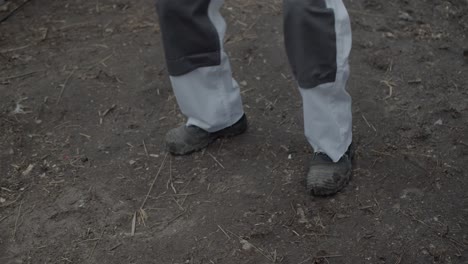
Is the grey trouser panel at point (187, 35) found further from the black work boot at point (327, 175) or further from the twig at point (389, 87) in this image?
the twig at point (389, 87)

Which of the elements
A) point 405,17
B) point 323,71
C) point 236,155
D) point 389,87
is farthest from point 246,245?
point 405,17

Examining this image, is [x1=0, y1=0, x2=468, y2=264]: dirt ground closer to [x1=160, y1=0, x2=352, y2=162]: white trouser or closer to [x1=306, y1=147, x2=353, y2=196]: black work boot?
[x1=306, y1=147, x2=353, y2=196]: black work boot

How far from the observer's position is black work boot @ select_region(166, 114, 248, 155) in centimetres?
247

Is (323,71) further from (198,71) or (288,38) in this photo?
(198,71)

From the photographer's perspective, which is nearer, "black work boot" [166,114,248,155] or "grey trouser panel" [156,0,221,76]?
"grey trouser panel" [156,0,221,76]

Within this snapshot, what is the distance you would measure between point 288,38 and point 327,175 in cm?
50

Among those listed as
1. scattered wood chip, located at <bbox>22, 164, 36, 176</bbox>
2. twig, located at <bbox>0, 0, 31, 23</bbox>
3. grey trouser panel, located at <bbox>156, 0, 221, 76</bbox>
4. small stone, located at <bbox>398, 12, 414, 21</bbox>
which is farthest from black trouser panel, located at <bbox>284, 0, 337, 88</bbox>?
twig, located at <bbox>0, 0, 31, 23</bbox>

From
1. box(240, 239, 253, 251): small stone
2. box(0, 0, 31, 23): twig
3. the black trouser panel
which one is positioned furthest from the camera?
box(0, 0, 31, 23): twig

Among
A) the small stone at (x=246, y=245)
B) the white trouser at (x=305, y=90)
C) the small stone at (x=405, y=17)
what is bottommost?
the small stone at (x=405, y=17)

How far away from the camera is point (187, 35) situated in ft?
7.20

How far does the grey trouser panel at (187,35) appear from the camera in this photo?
213 centimetres

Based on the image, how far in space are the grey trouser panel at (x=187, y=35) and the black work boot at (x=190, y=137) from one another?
29cm

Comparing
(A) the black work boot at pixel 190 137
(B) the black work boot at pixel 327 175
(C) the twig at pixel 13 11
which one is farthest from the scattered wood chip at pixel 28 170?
(C) the twig at pixel 13 11

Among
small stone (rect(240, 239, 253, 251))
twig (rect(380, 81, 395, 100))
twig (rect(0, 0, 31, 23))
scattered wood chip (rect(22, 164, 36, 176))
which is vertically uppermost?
twig (rect(0, 0, 31, 23))
